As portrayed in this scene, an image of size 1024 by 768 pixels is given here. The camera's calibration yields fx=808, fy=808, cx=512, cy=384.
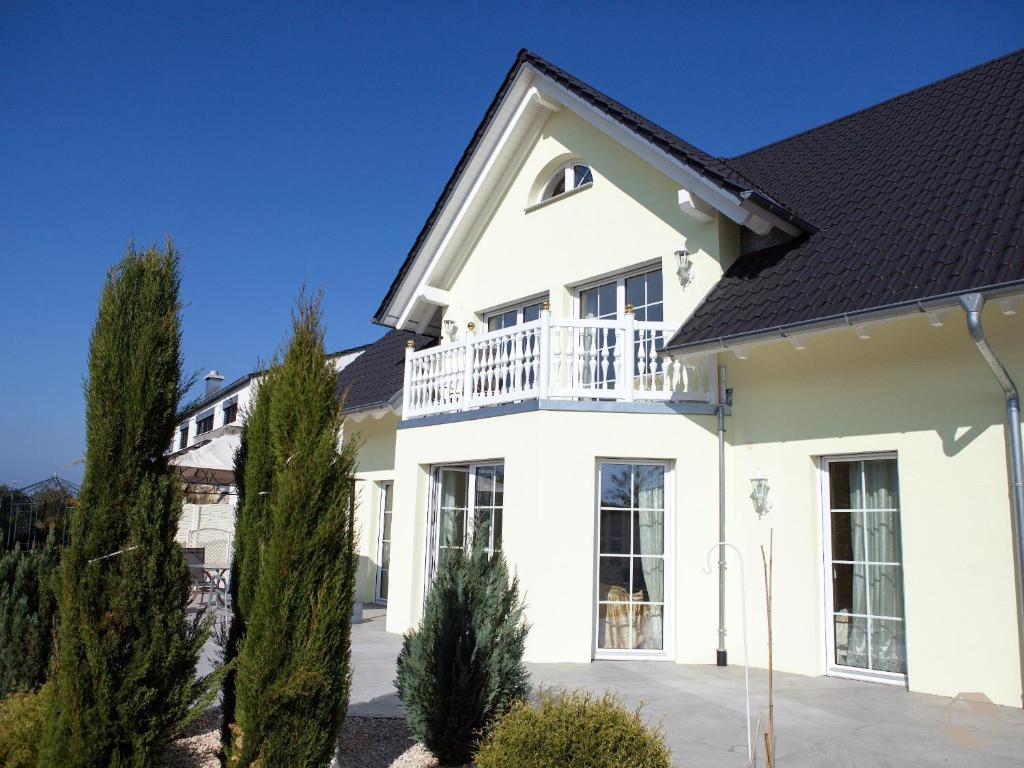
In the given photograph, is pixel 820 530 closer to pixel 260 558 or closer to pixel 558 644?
pixel 558 644

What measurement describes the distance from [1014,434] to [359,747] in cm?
575

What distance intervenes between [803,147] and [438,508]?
25.1 feet

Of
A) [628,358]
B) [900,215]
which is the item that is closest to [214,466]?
[628,358]

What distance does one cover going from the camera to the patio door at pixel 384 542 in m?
14.1

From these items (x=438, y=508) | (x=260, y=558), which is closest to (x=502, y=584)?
(x=260, y=558)

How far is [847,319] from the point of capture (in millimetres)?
7238

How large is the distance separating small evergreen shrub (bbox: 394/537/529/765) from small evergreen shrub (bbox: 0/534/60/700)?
2922 millimetres

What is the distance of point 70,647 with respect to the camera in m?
4.73

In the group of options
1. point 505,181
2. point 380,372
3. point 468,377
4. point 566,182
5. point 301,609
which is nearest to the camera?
point 301,609

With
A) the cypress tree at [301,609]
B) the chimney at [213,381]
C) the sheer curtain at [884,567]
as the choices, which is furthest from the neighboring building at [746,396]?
the chimney at [213,381]

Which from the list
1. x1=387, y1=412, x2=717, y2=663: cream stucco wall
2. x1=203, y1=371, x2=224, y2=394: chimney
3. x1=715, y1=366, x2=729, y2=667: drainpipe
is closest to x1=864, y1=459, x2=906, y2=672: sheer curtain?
x1=715, y1=366, x2=729, y2=667: drainpipe

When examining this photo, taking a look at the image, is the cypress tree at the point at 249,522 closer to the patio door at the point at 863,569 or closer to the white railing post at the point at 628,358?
the white railing post at the point at 628,358

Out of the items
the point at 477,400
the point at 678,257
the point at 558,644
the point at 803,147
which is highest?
the point at 803,147

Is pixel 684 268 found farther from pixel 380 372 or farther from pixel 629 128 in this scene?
pixel 380 372
